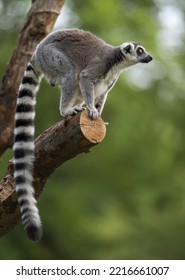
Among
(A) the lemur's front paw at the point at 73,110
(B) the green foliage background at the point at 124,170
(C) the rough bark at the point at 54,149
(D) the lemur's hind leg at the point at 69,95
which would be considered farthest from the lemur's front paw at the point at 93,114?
(B) the green foliage background at the point at 124,170

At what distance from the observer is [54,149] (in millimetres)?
9242

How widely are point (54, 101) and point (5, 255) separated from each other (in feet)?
11.0

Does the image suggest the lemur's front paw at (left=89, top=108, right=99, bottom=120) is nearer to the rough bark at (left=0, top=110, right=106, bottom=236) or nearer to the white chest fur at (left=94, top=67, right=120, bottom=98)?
the rough bark at (left=0, top=110, right=106, bottom=236)

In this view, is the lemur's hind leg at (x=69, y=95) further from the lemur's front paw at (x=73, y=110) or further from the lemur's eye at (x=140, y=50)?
the lemur's eye at (x=140, y=50)

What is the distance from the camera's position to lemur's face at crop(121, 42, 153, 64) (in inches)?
412

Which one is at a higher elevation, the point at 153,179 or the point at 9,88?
the point at 153,179

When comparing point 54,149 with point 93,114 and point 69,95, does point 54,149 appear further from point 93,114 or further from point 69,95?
point 69,95

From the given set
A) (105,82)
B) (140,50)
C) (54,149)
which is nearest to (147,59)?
(140,50)

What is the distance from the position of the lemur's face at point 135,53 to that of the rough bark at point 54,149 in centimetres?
133

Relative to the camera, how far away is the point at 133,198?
2062 cm

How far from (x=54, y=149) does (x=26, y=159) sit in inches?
14.0

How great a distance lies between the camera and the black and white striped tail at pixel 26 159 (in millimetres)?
8953
